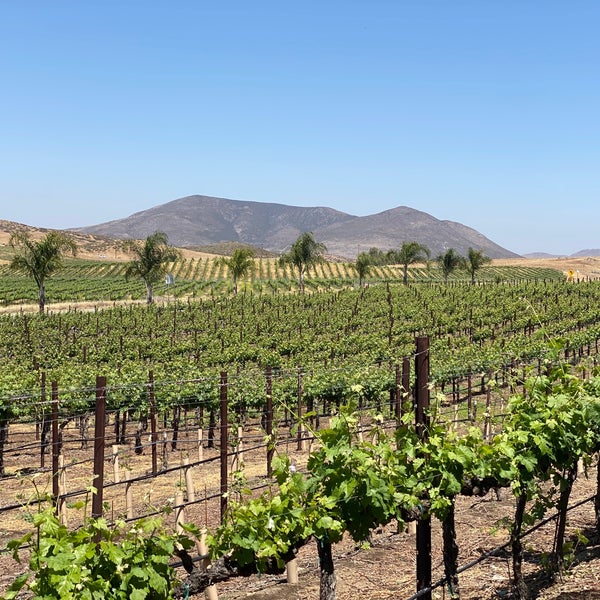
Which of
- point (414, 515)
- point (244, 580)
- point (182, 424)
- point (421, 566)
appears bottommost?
point (182, 424)

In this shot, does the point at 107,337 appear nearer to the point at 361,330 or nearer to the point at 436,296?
the point at 361,330

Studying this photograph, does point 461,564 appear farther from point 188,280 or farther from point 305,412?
point 188,280

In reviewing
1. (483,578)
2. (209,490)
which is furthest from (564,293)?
(483,578)

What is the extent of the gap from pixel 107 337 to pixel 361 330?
17079 mm

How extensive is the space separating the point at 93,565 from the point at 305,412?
16412mm

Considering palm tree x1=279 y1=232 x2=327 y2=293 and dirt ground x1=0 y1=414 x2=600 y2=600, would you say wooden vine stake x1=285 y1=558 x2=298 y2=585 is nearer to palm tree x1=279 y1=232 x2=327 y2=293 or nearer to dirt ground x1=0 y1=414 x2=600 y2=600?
dirt ground x1=0 y1=414 x2=600 y2=600

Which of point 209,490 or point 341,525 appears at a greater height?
point 341,525

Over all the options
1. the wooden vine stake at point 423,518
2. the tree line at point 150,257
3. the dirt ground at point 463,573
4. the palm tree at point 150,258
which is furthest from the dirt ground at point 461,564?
the palm tree at point 150,258

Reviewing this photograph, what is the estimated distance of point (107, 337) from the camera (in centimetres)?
3834

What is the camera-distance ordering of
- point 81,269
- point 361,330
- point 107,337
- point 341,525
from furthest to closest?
point 81,269 < point 361,330 < point 107,337 < point 341,525

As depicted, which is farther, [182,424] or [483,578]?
[182,424]

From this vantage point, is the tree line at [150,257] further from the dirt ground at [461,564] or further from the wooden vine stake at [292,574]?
the wooden vine stake at [292,574]

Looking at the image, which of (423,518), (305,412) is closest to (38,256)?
(305,412)

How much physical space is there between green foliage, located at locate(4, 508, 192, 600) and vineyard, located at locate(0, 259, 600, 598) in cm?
37
